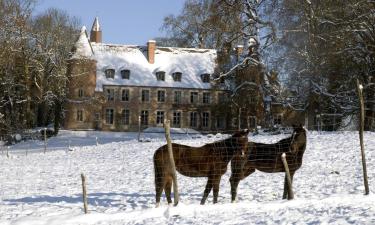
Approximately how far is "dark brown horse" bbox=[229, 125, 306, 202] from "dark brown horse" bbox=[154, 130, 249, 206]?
43 cm

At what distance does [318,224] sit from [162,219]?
2992 millimetres

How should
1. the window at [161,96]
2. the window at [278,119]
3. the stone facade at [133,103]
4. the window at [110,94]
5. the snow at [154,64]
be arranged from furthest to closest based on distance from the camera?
the window at [161,96] → the snow at [154,64] → the window at [110,94] → the stone facade at [133,103] → the window at [278,119]

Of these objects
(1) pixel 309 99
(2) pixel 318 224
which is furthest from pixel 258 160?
(1) pixel 309 99

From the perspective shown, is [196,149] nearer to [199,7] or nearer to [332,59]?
[332,59]

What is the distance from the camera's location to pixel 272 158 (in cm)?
1213

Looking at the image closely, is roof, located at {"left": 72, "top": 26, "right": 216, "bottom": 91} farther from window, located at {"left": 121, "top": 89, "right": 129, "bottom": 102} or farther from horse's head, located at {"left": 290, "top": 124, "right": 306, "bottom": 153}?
horse's head, located at {"left": 290, "top": 124, "right": 306, "bottom": 153}

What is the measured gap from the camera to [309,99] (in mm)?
32469

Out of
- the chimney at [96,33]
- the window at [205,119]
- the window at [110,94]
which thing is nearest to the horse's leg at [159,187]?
the window at [110,94]

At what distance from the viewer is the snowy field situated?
985cm

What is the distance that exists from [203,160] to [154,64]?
177ft

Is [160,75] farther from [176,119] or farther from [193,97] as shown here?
[176,119]

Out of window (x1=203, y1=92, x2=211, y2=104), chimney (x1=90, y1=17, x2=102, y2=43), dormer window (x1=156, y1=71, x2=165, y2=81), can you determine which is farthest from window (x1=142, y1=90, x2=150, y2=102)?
chimney (x1=90, y1=17, x2=102, y2=43)

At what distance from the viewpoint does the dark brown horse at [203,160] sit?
37.0ft

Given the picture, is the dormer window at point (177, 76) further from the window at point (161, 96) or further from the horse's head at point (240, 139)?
the horse's head at point (240, 139)
